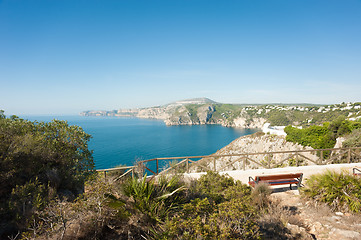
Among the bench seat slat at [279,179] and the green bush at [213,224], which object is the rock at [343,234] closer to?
the green bush at [213,224]

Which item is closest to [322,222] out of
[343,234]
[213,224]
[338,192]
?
[343,234]

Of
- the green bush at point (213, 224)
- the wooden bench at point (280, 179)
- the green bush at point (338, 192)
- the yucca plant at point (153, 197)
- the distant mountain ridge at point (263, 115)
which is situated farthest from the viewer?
the distant mountain ridge at point (263, 115)

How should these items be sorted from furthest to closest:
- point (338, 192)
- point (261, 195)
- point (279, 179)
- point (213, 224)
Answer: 1. point (279, 179)
2. point (261, 195)
3. point (338, 192)
4. point (213, 224)

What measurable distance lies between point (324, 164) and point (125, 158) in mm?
45078

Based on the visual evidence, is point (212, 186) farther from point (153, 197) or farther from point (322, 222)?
point (322, 222)

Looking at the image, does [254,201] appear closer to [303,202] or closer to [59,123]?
[303,202]

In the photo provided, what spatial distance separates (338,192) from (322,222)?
1.09 meters

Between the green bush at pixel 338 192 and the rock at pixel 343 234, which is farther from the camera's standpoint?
the green bush at pixel 338 192

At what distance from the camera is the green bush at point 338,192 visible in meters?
4.32

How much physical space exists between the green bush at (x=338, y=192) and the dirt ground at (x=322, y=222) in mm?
201

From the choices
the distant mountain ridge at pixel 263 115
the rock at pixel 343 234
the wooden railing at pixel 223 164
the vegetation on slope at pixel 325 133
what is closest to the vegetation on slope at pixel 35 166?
the wooden railing at pixel 223 164

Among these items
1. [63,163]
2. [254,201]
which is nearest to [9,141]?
[63,163]

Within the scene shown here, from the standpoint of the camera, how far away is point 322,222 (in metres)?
3.98

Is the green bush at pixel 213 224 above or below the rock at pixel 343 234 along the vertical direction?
above
